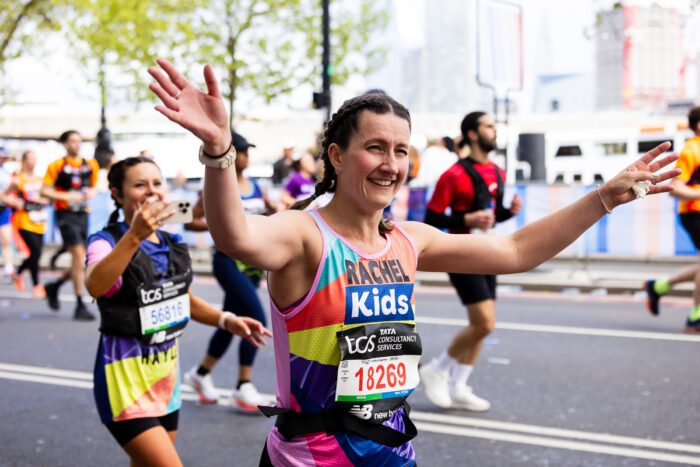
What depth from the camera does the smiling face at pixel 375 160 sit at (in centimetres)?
262

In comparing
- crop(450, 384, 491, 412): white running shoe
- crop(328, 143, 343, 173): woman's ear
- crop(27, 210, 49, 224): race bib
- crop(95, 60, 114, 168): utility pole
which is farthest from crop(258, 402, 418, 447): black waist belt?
crop(95, 60, 114, 168): utility pole

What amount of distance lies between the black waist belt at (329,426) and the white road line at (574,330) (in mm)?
6690

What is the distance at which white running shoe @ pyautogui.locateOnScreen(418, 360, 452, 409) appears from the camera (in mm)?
6559

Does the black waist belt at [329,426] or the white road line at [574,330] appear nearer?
the black waist belt at [329,426]

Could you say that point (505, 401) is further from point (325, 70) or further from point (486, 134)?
point (325, 70)

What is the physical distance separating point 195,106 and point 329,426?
3.28 ft

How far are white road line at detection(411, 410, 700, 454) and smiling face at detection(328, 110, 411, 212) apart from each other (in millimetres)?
3539

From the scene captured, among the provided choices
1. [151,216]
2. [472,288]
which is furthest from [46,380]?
[151,216]

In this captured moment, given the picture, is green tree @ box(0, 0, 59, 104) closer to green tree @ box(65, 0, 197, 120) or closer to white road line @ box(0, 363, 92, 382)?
green tree @ box(65, 0, 197, 120)

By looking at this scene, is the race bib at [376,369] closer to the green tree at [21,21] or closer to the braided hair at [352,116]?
the braided hair at [352,116]

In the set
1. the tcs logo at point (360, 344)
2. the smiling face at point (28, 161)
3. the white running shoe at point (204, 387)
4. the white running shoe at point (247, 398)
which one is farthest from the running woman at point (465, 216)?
the smiling face at point (28, 161)

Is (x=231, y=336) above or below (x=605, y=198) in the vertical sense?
below

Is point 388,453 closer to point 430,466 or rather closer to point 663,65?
point 430,466

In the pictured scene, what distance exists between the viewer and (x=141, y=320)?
3.90 metres
